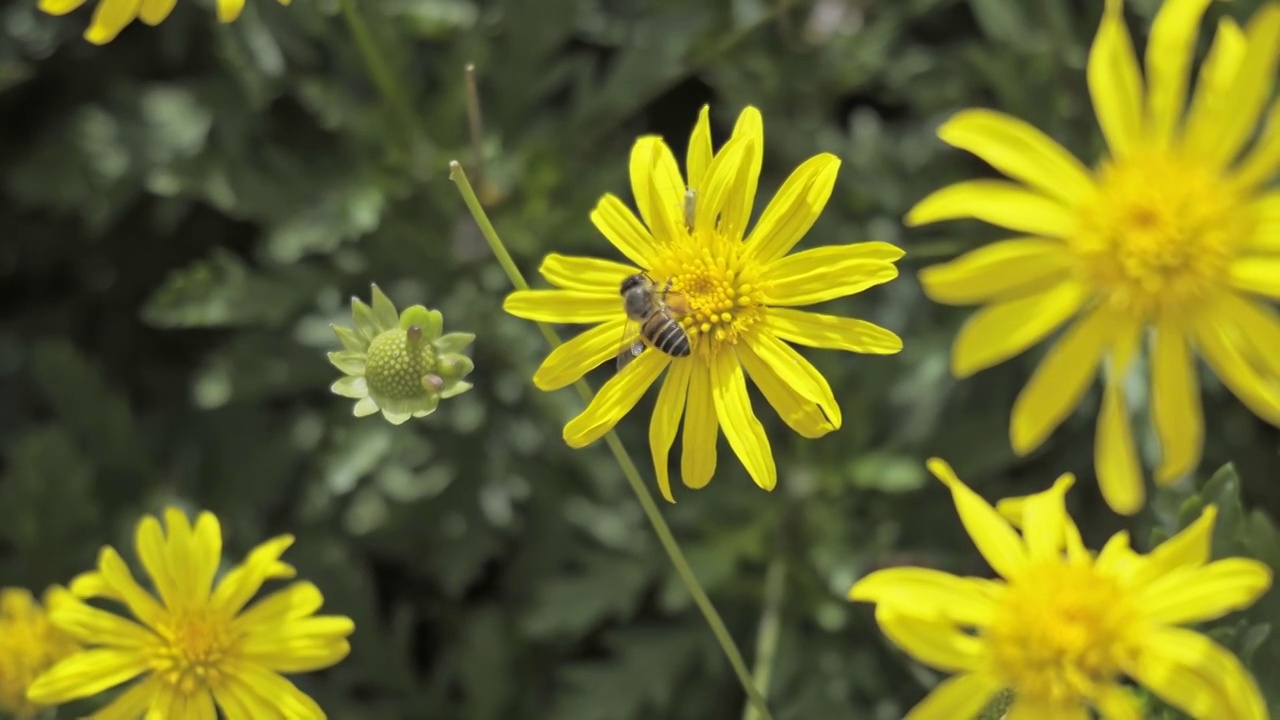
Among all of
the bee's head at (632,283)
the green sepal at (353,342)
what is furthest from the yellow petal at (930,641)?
the green sepal at (353,342)

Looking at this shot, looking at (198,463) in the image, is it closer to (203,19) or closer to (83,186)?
(83,186)

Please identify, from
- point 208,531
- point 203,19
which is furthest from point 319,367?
point 203,19

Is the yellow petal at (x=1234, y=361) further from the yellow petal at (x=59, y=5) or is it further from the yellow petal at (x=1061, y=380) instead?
the yellow petal at (x=59, y=5)

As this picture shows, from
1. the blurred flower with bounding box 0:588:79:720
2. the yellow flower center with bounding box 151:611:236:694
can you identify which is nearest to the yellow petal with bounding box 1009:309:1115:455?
the yellow flower center with bounding box 151:611:236:694

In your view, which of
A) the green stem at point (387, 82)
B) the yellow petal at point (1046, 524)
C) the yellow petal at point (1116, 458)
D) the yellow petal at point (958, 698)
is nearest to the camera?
the yellow petal at point (1116, 458)

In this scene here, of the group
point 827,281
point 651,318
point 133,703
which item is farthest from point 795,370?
point 133,703

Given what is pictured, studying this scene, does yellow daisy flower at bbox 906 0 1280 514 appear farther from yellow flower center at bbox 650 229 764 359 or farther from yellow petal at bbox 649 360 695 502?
yellow petal at bbox 649 360 695 502

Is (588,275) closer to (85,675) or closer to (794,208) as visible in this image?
(794,208)
